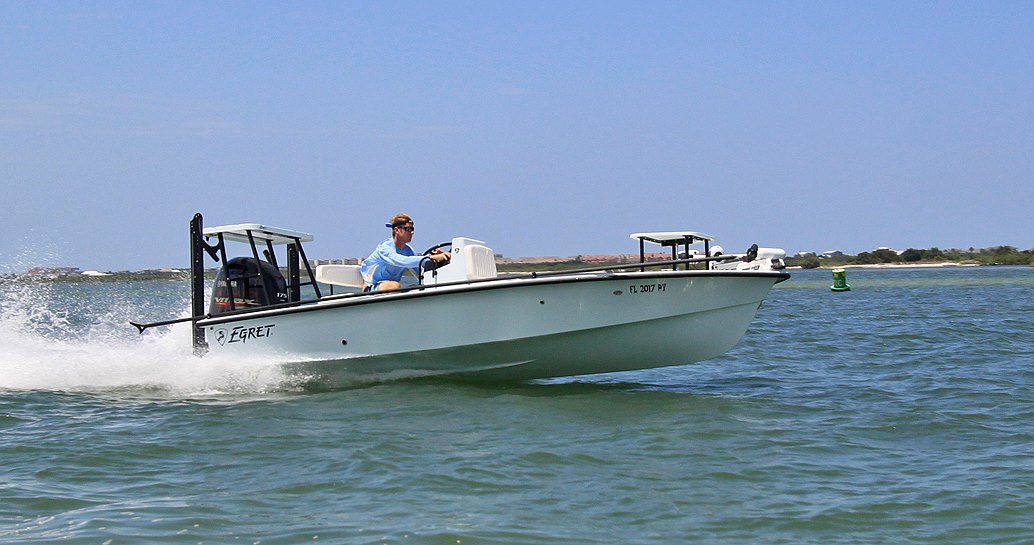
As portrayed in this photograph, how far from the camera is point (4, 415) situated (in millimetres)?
9812

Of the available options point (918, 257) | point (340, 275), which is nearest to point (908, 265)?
point (918, 257)

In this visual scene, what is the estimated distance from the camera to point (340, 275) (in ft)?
39.2

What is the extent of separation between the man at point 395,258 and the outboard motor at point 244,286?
1.19 metres

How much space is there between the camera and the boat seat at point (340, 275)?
11.9m

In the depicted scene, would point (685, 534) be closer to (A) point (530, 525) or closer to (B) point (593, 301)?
(A) point (530, 525)

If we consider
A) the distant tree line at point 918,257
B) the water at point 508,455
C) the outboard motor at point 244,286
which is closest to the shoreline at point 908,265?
the distant tree line at point 918,257

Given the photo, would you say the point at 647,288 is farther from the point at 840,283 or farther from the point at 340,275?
the point at 840,283

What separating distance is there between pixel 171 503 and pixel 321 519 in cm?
107

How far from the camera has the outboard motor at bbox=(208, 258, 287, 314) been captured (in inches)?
440

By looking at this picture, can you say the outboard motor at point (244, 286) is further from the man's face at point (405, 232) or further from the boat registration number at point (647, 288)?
the boat registration number at point (647, 288)

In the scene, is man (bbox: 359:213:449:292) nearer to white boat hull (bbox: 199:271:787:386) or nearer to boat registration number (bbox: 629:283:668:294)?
white boat hull (bbox: 199:271:787:386)

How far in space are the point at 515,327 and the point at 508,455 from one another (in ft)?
8.90

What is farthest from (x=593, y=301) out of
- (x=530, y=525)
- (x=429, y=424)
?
(x=530, y=525)

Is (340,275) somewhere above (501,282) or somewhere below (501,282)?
above
